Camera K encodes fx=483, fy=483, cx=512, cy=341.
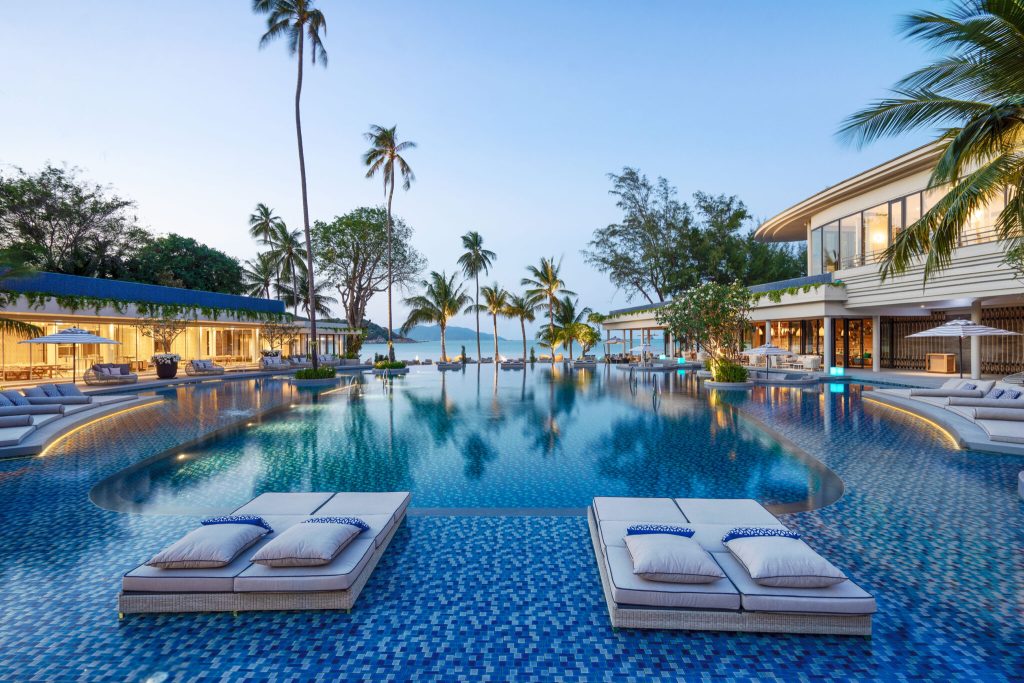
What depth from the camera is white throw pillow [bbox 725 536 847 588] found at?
3191mm

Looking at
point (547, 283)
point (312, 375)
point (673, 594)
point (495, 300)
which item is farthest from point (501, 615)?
point (495, 300)

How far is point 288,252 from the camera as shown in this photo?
38.7 metres

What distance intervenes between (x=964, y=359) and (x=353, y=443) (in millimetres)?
26712

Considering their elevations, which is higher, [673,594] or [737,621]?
[673,594]

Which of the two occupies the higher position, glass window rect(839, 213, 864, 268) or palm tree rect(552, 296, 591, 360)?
glass window rect(839, 213, 864, 268)

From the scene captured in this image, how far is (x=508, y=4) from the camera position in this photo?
22.8 m

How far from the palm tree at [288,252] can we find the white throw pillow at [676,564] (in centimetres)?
3920

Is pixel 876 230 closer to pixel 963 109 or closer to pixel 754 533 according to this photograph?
pixel 963 109

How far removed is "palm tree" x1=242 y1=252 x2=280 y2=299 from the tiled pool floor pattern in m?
40.5

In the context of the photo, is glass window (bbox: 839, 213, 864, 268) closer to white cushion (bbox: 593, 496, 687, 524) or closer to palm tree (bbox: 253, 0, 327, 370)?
white cushion (bbox: 593, 496, 687, 524)

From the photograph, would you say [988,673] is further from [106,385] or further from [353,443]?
[106,385]

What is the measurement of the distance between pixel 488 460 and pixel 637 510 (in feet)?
12.9

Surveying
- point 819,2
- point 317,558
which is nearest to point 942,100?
point 317,558

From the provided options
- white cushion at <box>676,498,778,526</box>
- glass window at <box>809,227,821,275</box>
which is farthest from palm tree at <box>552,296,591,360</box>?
white cushion at <box>676,498,778,526</box>
